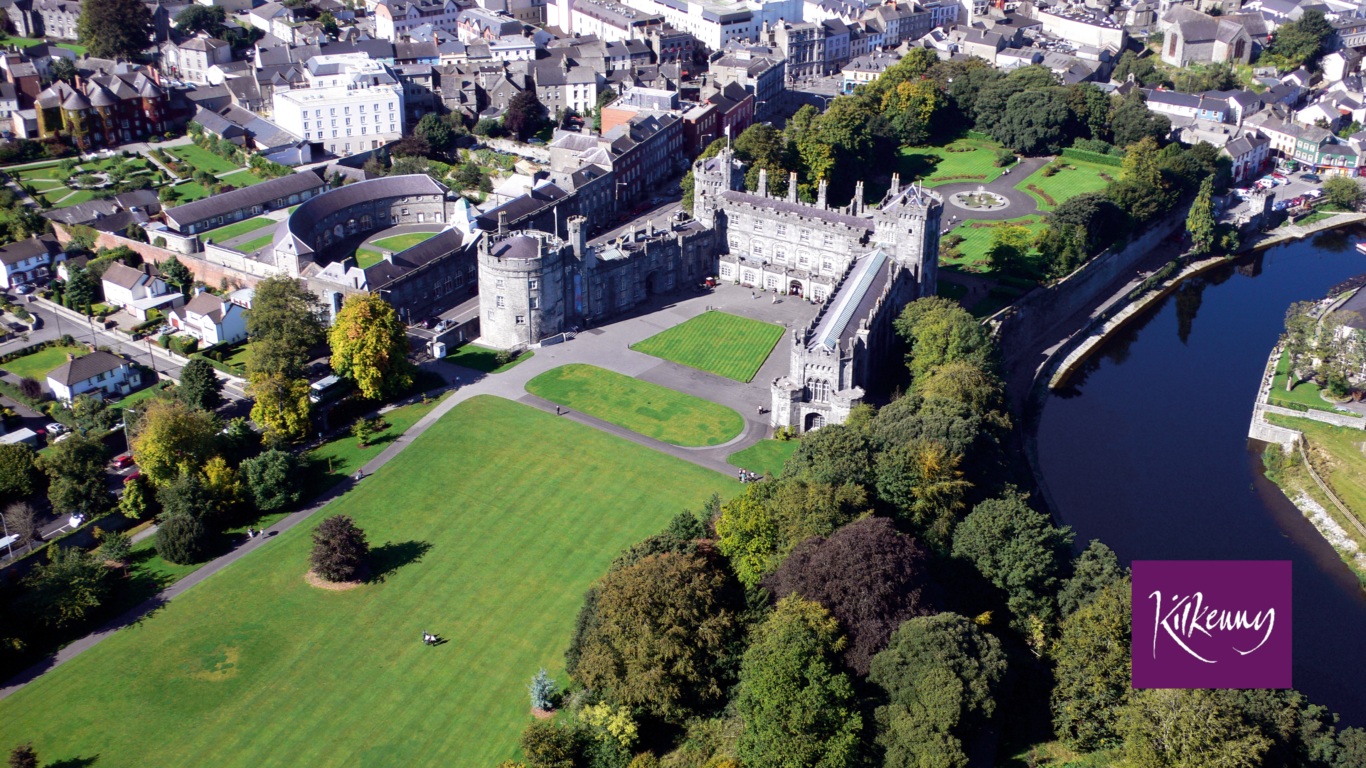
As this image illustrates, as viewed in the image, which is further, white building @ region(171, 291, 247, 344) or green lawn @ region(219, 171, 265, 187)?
green lawn @ region(219, 171, 265, 187)

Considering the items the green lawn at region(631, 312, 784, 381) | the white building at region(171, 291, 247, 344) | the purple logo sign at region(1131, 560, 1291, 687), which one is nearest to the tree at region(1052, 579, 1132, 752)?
the purple logo sign at region(1131, 560, 1291, 687)

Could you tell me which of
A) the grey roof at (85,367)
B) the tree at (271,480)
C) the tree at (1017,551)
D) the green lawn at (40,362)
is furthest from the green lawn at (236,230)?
the tree at (1017,551)

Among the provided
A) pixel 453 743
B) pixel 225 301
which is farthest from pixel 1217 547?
pixel 225 301

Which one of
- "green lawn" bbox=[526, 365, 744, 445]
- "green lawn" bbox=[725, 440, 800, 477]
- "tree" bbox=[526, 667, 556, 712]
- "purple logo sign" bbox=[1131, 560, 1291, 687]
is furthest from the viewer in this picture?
"green lawn" bbox=[526, 365, 744, 445]

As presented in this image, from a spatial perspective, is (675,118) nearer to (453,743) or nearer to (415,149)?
(415,149)

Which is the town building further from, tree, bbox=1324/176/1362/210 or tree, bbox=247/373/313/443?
tree, bbox=1324/176/1362/210
